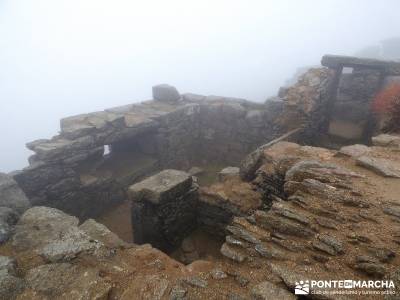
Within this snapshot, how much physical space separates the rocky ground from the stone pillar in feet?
4.26

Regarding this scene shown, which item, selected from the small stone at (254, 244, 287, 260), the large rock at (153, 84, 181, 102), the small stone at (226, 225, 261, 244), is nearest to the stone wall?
the large rock at (153, 84, 181, 102)

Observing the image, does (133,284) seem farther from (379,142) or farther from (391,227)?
(379,142)

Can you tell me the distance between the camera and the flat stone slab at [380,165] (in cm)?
491

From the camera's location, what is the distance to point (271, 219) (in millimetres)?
4105

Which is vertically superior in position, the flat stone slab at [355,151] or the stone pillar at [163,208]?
the flat stone slab at [355,151]

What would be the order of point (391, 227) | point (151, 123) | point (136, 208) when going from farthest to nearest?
point (151, 123) < point (136, 208) < point (391, 227)

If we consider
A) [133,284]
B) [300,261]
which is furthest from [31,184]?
[300,261]

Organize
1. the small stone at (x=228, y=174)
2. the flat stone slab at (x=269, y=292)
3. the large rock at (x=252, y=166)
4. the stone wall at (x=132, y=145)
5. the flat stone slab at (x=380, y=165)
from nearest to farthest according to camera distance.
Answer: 1. the flat stone slab at (x=269, y=292)
2. the flat stone slab at (x=380, y=165)
3. the large rock at (x=252, y=166)
4. the stone wall at (x=132, y=145)
5. the small stone at (x=228, y=174)

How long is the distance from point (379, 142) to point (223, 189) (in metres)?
3.12

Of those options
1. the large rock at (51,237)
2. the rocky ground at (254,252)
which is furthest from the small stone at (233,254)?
the large rock at (51,237)

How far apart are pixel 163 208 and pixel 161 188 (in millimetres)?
384

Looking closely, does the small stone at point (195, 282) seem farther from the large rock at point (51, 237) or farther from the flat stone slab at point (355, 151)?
the flat stone slab at point (355, 151)

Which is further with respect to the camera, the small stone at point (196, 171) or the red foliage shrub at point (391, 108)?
the small stone at point (196, 171)

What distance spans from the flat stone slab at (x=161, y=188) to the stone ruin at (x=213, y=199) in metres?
0.02
